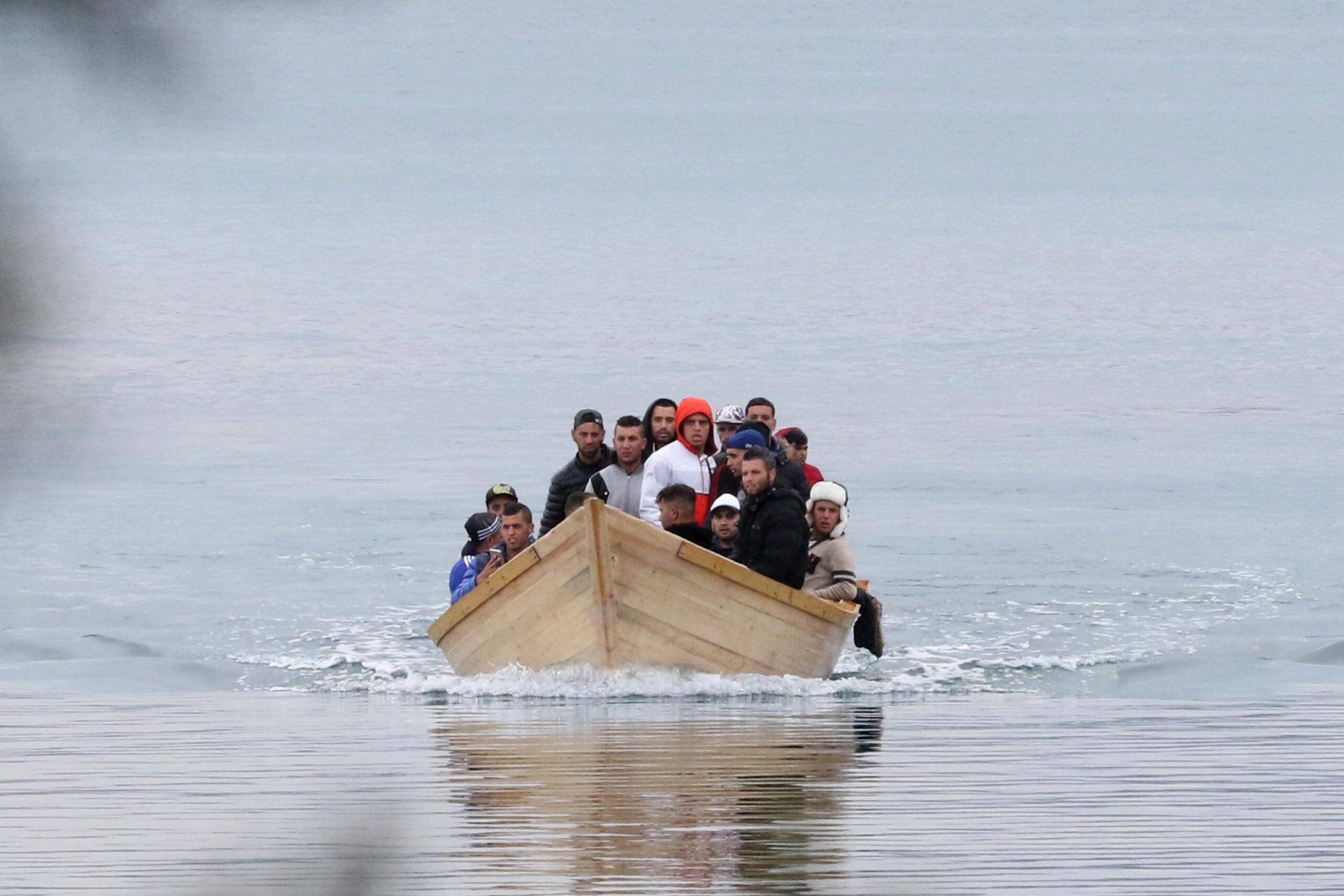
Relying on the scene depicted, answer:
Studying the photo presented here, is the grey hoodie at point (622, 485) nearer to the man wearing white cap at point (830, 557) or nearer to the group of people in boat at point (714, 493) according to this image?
the group of people in boat at point (714, 493)

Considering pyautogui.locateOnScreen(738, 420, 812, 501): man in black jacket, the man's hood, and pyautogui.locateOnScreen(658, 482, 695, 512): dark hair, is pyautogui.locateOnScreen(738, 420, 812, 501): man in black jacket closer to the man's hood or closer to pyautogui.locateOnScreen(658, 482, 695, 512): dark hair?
the man's hood

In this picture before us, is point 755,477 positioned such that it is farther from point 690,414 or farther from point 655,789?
point 655,789

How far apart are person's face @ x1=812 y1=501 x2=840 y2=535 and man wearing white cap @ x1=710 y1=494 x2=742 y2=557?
1.78ft

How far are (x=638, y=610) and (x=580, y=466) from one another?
3.54 ft

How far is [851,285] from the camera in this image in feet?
333

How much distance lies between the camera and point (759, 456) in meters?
13.5

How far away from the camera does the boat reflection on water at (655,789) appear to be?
754 cm

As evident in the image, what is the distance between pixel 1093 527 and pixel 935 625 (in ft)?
33.4

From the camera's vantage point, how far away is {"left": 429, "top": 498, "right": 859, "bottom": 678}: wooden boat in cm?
1461

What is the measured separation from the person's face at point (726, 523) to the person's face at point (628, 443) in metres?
0.67

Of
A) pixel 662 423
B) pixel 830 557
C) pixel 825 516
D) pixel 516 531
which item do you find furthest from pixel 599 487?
pixel 830 557

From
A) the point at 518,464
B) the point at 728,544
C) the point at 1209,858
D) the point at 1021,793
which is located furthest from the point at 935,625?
the point at 518,464

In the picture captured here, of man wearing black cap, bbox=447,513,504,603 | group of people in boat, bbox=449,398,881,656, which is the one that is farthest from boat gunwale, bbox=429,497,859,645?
man wearing black cap, bbox=447,513,504,603

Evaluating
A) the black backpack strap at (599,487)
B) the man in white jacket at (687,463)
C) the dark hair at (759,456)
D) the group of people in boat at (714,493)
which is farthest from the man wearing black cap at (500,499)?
the dark hair at (759,456)
